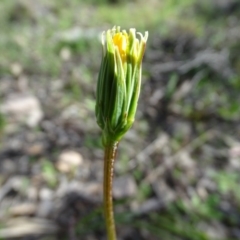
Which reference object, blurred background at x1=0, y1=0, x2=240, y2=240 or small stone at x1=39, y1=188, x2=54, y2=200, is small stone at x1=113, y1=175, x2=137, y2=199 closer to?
blurred background at x1=0, y1=0, x2=240, y2=240

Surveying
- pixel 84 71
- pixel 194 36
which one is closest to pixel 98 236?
pixel 84 71

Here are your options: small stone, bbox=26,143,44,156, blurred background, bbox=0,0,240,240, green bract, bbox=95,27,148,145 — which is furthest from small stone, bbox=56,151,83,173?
green bract, bbox=95,27,148,145

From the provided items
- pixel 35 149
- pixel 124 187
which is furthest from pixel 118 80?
pixel 35 149

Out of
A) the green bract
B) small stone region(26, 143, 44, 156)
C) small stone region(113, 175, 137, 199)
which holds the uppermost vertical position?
small stone region(26, 143, 44, 156)

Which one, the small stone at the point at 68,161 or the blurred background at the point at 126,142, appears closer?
the blurred background at the point at 126,142

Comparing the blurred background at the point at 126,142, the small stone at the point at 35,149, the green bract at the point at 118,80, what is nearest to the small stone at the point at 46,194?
the blurred background at the point at 126,142

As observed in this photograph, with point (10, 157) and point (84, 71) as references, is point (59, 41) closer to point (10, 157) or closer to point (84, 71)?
point (84, 71)

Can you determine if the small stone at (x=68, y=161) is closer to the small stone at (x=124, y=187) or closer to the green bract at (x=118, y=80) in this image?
the small stone at (x=124, y=187)
